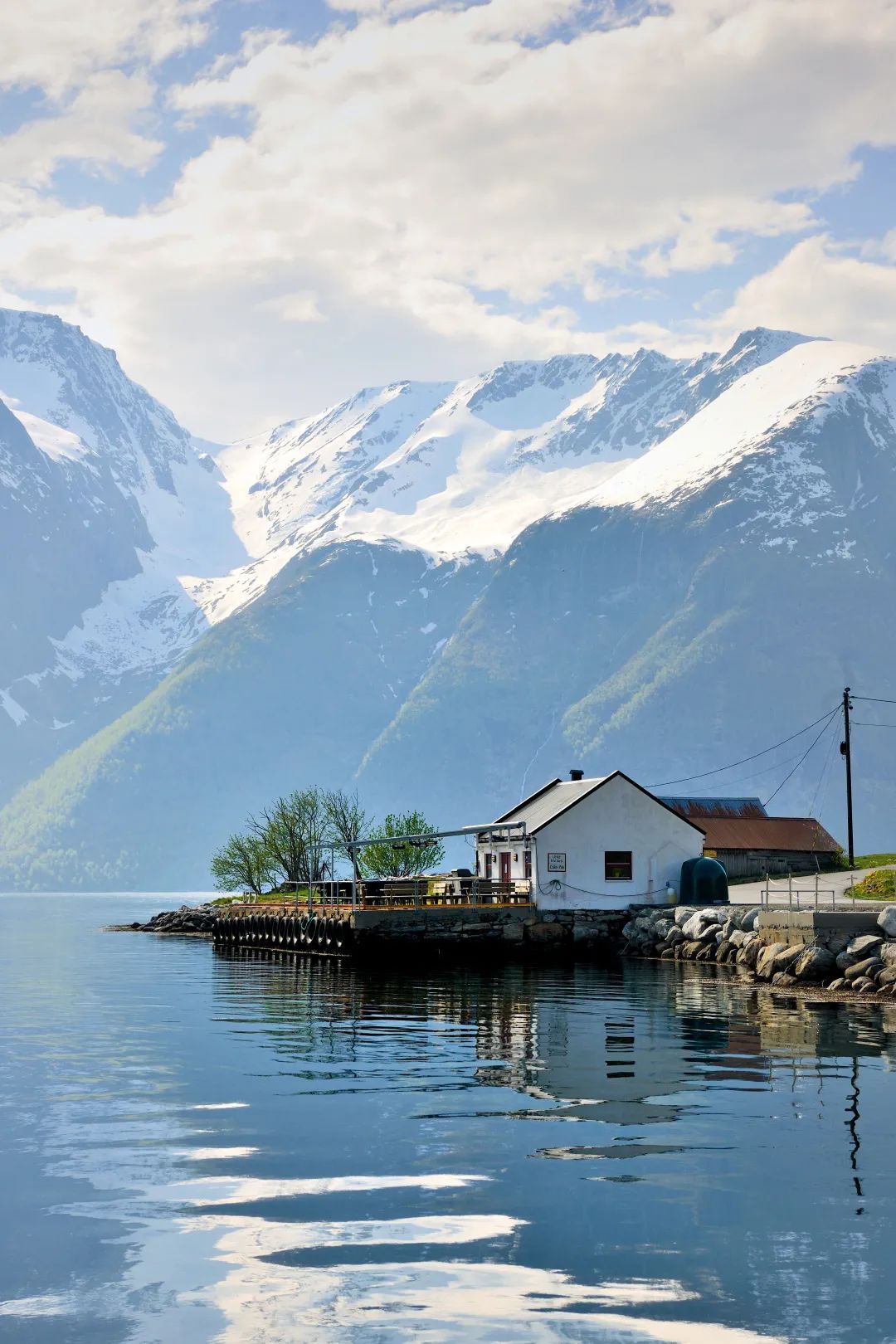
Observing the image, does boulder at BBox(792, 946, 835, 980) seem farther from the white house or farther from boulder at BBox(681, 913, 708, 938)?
the white house

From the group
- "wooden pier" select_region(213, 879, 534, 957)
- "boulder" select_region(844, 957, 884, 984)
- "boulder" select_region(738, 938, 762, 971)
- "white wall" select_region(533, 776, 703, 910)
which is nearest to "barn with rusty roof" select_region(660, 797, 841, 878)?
"white wall" select_region(533, 776, 703, 910)

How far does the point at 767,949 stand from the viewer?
55281 mm

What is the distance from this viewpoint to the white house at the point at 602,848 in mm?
81250

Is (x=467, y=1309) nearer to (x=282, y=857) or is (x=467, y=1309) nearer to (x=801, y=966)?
(x=801, y=966)

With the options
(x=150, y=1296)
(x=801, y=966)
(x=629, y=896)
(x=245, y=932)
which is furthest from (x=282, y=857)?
(x=150, y=1296)

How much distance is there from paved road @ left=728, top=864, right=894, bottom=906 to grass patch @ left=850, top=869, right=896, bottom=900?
753 millimetres

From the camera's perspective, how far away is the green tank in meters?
81.8

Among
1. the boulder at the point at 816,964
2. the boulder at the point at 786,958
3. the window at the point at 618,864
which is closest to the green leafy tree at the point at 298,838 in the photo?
the window at the point at 618,864

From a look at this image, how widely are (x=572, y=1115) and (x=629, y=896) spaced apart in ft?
193

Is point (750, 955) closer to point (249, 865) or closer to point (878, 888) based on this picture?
point (878, 888)

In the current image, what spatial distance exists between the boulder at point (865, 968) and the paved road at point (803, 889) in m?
23.2

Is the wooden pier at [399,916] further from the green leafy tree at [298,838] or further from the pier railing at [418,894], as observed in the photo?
the green leafy tree at [298,838]

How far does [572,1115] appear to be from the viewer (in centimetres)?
2488

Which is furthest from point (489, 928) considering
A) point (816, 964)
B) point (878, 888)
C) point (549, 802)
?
point (816, 964)
